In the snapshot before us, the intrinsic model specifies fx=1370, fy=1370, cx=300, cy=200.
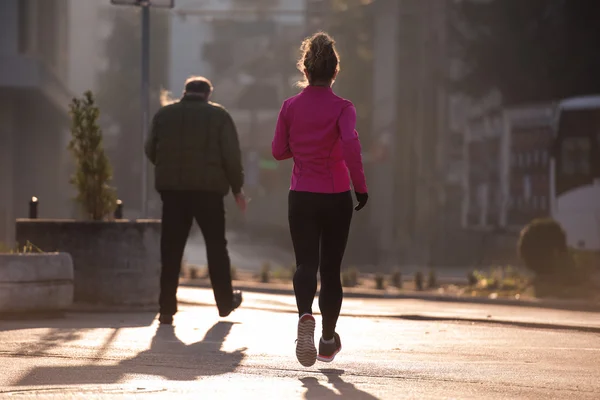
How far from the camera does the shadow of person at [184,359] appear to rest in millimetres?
7680

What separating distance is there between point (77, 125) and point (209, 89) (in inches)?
79.6

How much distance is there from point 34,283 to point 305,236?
400 cm

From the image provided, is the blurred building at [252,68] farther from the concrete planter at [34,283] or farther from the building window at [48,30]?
the concrete planter at [34,283]

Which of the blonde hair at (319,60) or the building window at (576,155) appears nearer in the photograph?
the blonde hair at (319,60)

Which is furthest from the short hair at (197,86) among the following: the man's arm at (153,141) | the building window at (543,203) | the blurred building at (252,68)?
the blurred building at (252,68)

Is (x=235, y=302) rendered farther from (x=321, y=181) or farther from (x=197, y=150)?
(x=321, y=181)

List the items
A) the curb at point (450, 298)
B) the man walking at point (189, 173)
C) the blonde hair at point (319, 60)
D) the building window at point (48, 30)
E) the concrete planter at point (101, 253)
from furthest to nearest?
the building window at point (48, 30) < the curb at point (450, 298) < the concrete planter at point (101, 253) < the man walking at point (189, 173) < the blonde hair at point (319, 60)

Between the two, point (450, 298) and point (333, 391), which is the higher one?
point (333, 391)

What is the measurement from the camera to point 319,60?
8.28 metres

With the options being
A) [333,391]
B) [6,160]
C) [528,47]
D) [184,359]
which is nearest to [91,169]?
[184,359]

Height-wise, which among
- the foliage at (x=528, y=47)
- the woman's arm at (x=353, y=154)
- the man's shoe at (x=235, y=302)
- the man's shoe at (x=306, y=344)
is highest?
the foliage at (x=528, y=47)

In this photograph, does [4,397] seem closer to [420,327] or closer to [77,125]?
[420,327]

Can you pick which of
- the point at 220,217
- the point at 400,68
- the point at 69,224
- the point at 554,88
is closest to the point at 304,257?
the point at 220,217

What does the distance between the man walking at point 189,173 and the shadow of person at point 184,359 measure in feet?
4.07
